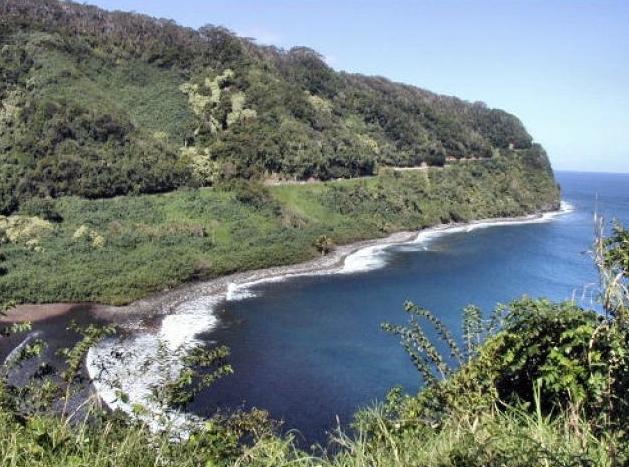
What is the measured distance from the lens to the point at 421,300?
4794 cm

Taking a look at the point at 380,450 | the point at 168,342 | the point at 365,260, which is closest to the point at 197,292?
the point at 365,260

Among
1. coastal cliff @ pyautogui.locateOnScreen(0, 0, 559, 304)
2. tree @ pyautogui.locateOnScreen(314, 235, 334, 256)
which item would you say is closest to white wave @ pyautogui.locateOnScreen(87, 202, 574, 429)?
tree @ pyautogui.locateOnScreen(314, 235, 334, 256)

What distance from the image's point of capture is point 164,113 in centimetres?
7469

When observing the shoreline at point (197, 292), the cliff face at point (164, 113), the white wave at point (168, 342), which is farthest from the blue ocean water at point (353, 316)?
the cliff face at point (164, 113)

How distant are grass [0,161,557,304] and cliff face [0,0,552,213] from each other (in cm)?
350

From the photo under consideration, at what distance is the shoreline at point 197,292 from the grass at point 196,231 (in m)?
0.86

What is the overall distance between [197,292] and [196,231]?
962 centimetres

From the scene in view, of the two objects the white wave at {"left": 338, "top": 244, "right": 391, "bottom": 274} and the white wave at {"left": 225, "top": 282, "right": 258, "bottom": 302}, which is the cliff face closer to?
the white wave at {"left": 338, "top": 244, "right": 391, "bottom": 274}

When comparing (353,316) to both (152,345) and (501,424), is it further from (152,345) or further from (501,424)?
(501,424)

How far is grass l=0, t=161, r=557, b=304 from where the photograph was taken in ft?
146

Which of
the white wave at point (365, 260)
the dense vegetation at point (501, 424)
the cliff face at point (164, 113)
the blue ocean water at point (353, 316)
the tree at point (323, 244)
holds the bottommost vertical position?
the blue ocean water at point (353, 316)

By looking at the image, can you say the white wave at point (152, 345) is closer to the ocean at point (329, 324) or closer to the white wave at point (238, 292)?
the ocean at point (329, 324)

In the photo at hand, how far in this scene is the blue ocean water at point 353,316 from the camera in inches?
1129

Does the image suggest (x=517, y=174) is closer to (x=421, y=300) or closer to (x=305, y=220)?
(x=305, y=220)
